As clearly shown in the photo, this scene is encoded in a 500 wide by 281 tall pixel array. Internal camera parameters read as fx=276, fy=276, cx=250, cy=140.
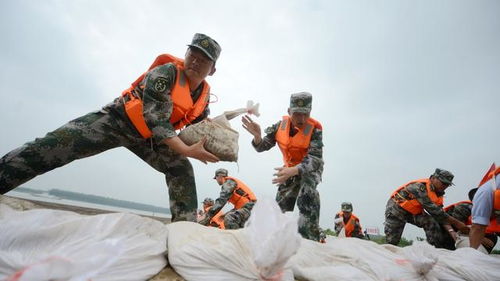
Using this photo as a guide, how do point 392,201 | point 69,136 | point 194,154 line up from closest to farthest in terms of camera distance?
point 194,154 → point 69,136 → point 392,201

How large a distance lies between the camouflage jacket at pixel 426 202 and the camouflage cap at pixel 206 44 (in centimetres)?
487

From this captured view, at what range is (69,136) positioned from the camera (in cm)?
211

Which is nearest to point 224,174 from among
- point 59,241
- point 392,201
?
point 392,201

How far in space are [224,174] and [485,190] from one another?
5.02 metres

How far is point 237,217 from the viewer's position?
17.2 ft

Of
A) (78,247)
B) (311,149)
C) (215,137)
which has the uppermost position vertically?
(215,137)

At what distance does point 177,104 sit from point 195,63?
1.30 ft

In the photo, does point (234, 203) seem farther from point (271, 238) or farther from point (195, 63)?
point (271, 238)

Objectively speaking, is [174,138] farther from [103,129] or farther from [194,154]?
[103,129]

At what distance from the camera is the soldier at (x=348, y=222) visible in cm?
764

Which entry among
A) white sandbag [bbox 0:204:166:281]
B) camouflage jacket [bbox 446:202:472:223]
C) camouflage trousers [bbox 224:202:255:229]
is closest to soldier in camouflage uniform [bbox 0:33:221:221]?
white sandbag [bbox 0:204:166:281]

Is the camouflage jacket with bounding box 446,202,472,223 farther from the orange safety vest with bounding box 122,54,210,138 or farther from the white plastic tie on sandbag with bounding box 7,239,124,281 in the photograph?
the white plastic tie on sandbag with bounding box 7,239,124,281

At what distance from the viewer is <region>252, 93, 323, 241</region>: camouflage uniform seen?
3.24m

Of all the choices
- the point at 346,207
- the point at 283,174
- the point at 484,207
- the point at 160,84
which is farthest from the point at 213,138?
the point at 346,207
